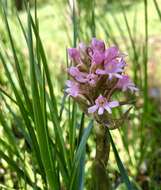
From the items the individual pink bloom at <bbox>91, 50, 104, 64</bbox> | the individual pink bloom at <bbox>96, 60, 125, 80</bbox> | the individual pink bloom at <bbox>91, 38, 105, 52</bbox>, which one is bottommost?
the individual pink bloom at <bbox>96, 60, 125, 80</bbox>

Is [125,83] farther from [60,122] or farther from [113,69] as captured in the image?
[60,122]

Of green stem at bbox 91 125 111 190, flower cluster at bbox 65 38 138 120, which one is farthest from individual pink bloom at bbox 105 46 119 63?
green stem at bbox 91 125 111 190

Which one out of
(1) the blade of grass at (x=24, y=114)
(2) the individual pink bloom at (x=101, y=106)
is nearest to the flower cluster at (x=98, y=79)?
(2) the individual pink bloom at (x=101, y=106)

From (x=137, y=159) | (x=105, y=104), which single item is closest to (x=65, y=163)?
(x=105, y=104)

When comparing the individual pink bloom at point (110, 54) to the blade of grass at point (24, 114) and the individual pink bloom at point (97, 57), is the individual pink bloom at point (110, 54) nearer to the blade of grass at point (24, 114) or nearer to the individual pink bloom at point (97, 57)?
the individual pink bloom at point (97, 57)

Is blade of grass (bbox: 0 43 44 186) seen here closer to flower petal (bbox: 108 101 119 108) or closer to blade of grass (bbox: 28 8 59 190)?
blade of grass (bbox: 28 8 59 190)

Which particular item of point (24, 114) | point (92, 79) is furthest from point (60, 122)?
point (92, 79)
